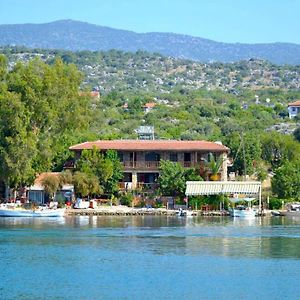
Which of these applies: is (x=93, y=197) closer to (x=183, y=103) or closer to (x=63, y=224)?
(x=63, y=224)

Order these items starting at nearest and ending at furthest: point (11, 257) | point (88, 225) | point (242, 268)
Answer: point (242, 268) < point (11, 257) < point (88, 225)

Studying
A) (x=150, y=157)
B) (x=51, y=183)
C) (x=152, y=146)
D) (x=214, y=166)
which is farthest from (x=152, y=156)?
(x=51, y=183)

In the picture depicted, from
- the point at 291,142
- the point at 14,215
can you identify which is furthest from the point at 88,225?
the point at 291,142

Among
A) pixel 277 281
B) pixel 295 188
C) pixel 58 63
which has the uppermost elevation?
pixel 58 63

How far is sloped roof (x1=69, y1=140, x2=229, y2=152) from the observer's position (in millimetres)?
84625

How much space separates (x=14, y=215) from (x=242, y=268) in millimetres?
33945

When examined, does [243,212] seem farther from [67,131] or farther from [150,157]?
[67,131]

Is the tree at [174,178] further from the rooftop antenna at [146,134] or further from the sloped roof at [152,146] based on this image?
the rooftop antenna at [146,134]

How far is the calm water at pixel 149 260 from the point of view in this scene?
134 ft

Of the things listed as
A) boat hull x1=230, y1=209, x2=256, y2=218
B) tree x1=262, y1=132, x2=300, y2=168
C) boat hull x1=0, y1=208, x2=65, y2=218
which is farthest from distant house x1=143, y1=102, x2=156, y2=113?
boat hull x1=0, y1=208, x2=65, y2=218

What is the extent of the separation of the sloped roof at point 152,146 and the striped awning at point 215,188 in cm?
488

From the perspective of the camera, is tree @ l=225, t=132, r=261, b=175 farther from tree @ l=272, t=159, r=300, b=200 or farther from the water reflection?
the water reflection

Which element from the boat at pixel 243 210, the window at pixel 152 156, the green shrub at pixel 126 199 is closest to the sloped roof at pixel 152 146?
the window at pixel 152 156

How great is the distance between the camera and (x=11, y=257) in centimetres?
5066
